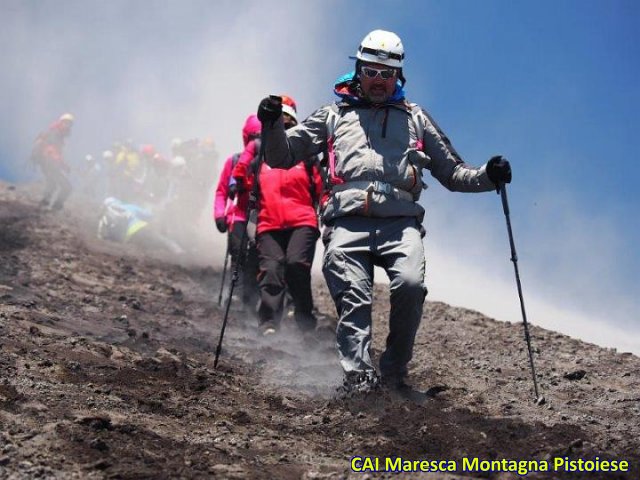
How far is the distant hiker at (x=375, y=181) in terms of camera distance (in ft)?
19.4

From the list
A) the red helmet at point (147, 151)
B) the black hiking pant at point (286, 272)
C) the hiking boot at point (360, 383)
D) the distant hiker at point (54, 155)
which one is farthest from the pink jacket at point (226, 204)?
the red helmet at point (147, 151)

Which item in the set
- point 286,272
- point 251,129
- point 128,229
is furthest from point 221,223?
point 128,229

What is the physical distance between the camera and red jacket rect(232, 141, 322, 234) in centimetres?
905

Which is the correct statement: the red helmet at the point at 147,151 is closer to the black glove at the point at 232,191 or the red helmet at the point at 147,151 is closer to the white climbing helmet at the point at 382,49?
the black glove at the point at 232,191

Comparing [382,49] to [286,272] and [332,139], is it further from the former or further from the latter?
[286,272]

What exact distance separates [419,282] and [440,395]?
0.96m

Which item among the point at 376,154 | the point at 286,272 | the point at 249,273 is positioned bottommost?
the point at 286,272

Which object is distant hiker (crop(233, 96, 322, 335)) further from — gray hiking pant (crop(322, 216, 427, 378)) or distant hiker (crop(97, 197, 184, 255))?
distant hiker (crop(97, 197, 184, 255))

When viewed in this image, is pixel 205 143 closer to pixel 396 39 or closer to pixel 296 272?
pixel 296 272

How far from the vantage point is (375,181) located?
595 cm

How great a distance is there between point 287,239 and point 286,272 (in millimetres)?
406

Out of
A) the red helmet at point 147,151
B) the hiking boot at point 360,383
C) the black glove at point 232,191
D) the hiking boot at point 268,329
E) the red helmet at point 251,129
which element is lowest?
the hiking boot at point 360,383

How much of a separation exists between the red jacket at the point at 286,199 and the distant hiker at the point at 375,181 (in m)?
2.73

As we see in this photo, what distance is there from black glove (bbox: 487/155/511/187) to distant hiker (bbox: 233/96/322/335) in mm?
3246
